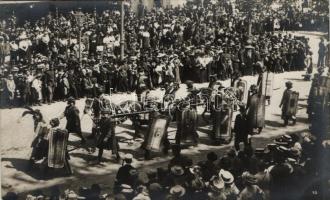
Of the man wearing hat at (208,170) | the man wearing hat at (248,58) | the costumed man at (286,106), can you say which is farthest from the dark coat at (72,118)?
the man wearing hat at (248,58)

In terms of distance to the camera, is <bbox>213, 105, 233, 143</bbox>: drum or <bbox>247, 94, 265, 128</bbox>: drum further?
<bbox>247, 94, 265, 128</bbox>: drum

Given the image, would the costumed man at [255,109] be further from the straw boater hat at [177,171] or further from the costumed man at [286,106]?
the straw boater hat at [177,171]

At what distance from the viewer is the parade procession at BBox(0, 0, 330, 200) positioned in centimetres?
902

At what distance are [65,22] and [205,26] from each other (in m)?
6.66

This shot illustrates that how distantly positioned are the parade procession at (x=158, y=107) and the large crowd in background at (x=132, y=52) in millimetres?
55

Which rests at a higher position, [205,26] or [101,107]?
[205,26]

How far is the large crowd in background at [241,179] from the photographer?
8.24 m

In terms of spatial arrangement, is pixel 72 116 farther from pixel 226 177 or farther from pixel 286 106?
pixel 286 106

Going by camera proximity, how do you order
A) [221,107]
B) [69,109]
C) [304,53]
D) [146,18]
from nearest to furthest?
[69,109] < [221,107] < [304,53] < [146,18]

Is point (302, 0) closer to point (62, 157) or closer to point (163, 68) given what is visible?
point (163, 68)

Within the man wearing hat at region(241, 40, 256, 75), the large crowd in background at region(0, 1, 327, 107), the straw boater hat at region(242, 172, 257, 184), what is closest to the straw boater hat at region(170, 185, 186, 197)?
the straw boater hat at region(242, 172, 257, 184)

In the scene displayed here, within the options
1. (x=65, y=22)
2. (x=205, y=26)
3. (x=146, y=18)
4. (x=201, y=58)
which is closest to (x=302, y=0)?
(x=205, y=26)

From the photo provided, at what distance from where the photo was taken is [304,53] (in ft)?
72.4

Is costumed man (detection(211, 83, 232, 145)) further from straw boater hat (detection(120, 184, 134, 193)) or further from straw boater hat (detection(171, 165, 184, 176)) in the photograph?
straw boater hat (detection(120, 184, 134, 193))
